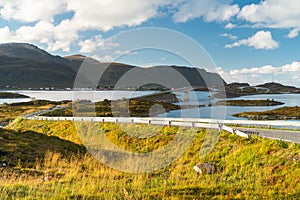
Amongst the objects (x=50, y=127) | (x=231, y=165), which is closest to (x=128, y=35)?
(x=231, y=165)

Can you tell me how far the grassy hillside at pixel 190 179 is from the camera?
9897 millimetres

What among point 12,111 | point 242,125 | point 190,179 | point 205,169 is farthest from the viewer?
point 12,111

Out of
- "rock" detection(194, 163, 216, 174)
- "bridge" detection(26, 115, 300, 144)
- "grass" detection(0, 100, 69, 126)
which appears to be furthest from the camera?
"grass" detection(0, 100, 69, 126)

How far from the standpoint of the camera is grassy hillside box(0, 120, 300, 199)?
9897 mm

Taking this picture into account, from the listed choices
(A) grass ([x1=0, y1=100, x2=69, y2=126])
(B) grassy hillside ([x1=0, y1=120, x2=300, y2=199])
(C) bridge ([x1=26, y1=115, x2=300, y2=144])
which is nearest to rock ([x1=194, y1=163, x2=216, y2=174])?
(B) grassy hillside ([x1=0, y1=120, x2=300, y2=199])

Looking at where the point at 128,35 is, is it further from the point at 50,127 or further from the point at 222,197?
the point at 50,127

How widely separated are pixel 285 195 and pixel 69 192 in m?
7.57

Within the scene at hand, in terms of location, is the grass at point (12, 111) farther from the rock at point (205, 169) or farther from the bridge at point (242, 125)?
the rock at point (205, 169)

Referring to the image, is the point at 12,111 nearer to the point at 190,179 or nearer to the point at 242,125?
the point at 242,125

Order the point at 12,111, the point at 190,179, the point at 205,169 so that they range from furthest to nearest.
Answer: the point at 12,111 → the point at 205,169 → the point at 190,179

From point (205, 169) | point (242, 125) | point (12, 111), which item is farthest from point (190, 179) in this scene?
point (12, 111)

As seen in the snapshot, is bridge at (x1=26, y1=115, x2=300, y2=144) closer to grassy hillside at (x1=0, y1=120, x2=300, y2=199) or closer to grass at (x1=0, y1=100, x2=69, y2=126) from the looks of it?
grassy hillside at (x1=0, y1=120, x2=300, y2=199)

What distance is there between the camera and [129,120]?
3089 cm

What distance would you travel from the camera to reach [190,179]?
40.6 ft
